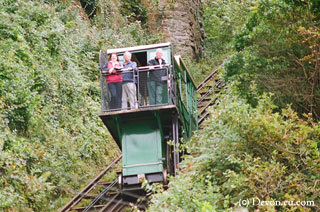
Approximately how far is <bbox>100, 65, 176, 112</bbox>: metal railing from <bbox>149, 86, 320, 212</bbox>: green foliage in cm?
253

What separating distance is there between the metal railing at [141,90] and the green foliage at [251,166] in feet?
8.31

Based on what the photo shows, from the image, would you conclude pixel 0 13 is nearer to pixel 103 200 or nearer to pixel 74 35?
pixel 74 35

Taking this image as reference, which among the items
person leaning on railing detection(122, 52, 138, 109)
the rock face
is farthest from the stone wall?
person leaning on railing detection(122, 52, 138, 109)

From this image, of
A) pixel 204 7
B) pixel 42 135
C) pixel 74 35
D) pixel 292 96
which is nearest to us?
pixel 292 96

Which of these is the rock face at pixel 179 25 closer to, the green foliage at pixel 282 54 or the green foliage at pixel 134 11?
the green foliage at pixel 134 11

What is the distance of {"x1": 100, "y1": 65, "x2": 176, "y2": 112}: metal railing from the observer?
14328 mm

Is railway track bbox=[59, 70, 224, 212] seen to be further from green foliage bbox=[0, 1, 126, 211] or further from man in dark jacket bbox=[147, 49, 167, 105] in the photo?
man in dark jacket bbox=[147, 49, 167, 105]

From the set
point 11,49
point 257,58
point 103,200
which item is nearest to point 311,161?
point 257,58

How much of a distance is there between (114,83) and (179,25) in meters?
16.7

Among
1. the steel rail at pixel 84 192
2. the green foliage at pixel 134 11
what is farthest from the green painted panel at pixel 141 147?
the green foliage at pixel 134 11

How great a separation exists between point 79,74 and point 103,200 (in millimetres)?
6742

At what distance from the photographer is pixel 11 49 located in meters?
17.2

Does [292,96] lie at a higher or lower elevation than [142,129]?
higher

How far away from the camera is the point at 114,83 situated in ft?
47.9
